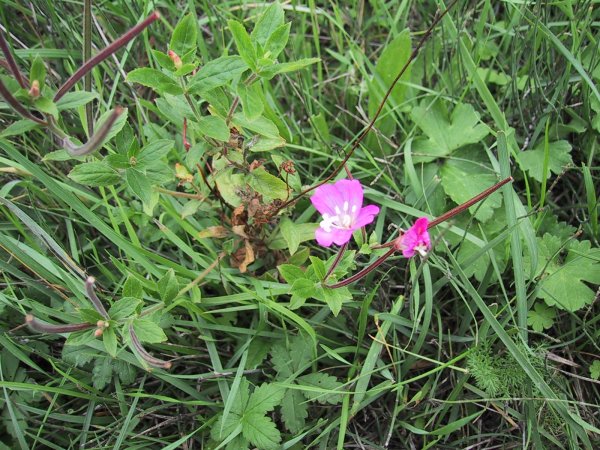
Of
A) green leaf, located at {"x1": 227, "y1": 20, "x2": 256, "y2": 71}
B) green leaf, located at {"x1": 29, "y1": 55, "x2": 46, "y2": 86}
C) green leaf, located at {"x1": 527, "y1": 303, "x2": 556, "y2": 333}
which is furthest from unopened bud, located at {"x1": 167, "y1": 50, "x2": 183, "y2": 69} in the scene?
green leaf, located at {"x1": 527, "y1": 303, "x2": 556, "y2": 333}

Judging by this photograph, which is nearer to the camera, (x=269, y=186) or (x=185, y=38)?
(x=185, y=38)

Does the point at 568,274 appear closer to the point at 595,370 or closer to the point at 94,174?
the point at 595,370

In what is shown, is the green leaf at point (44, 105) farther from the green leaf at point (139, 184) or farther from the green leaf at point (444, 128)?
the green leaf at point (444, 128)

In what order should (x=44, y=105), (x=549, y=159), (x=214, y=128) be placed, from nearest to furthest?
(x=44, y=105) → (x=214, y=128) → (x=549, y=159)

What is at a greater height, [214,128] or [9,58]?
[9,58]

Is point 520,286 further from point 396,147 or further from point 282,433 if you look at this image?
point 282,433

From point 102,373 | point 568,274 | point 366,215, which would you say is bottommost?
point 102,373

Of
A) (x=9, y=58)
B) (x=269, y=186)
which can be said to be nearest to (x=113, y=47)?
(x=9, y=58)

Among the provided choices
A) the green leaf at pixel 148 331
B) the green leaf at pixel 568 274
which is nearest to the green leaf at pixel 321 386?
the green leaf at pixel 148 331
